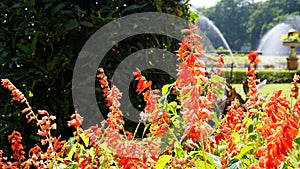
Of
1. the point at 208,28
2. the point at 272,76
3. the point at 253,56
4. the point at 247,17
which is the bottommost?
the point at 272,76

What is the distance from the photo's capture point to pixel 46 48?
264 centimetres

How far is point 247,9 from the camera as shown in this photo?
78.6 meters

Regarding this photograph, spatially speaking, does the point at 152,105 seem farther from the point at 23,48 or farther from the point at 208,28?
the point at 208,28

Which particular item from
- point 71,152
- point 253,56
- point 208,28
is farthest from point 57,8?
point 208,28

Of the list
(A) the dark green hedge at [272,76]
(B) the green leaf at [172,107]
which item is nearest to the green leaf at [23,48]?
(B) the green leaf at [172,107]

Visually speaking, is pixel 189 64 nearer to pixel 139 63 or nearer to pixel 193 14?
pixel 139 63

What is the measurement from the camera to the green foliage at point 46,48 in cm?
248

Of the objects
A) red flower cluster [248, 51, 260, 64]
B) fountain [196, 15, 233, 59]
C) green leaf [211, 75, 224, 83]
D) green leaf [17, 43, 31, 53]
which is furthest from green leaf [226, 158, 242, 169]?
fountain [196, 15, 233, 59]

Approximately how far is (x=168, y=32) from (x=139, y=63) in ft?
1.05

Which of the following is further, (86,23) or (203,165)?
(86,23)

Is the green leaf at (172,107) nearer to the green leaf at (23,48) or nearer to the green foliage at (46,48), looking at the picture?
the green foliage at (46,48)

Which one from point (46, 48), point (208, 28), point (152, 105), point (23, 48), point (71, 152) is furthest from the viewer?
point (208, 28)

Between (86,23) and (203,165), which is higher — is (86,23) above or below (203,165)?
above

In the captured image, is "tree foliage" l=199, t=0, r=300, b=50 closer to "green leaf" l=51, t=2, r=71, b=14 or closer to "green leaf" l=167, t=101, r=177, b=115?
"green leaf" l=51, t=2, r=71, b=14
